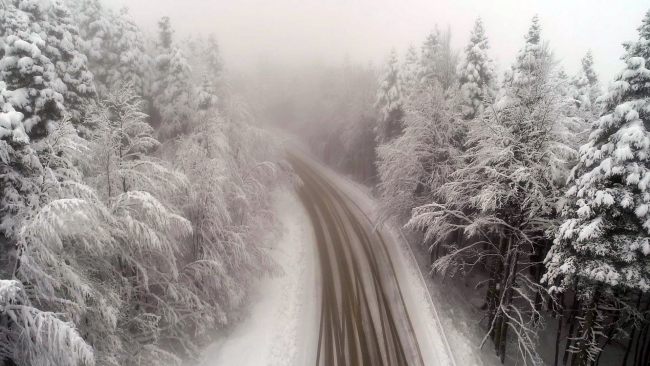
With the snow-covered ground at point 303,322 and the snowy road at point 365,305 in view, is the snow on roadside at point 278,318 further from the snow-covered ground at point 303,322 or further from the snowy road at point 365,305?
the snowy road at point 365,305

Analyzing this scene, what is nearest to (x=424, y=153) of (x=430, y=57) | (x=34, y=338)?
(x=430, y=57)

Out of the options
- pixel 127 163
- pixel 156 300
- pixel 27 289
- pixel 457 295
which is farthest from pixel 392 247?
pixel 27 289

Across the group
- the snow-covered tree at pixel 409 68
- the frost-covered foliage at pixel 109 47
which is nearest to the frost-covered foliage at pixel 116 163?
the frost-covered foliage at pixel 109 47

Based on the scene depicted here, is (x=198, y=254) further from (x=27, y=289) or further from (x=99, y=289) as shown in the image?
(x=27, y=289)

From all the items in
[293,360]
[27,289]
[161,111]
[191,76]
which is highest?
[191,76]

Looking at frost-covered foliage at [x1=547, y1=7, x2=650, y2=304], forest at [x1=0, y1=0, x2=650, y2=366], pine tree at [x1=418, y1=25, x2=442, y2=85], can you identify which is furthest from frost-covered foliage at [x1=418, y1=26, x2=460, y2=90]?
frost-covered foliage at [x1=547, y1=7, x2=650, y2=304]
